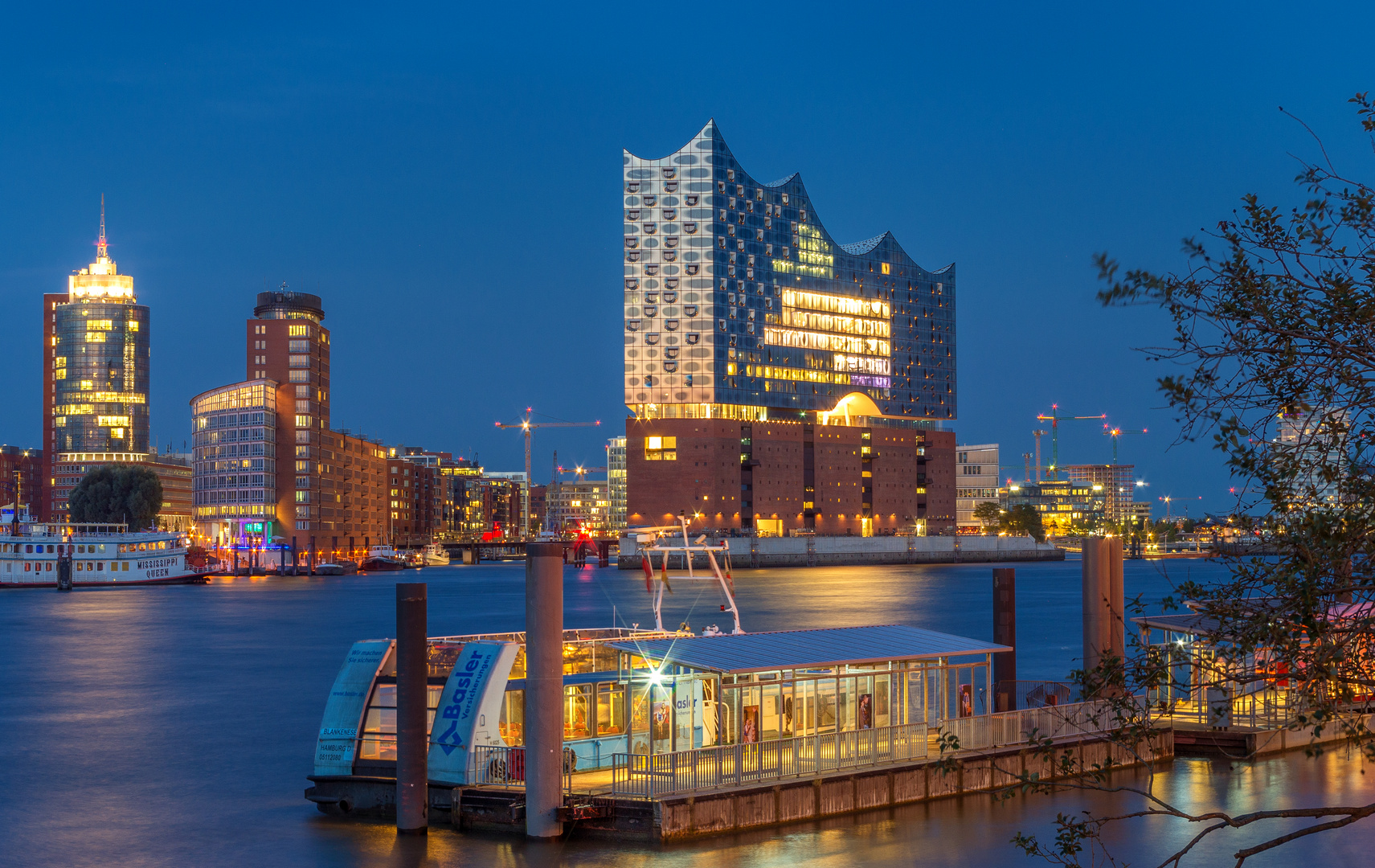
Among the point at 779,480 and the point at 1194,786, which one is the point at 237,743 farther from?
the point at 779,480

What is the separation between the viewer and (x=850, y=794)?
82.5 feet

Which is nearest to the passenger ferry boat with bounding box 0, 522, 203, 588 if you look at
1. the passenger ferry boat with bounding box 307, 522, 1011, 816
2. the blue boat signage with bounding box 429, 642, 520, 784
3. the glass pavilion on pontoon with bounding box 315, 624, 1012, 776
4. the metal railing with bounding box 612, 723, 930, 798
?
the passenger ferry boat with bounding box 307, 522, 1011, 816

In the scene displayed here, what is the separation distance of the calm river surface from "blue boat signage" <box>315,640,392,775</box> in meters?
1.23

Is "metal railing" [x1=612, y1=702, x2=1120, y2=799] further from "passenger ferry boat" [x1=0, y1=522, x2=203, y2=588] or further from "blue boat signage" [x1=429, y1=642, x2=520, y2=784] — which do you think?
"passenger ferry boat" [x1=0, y1=522, x2=203, y2=588]

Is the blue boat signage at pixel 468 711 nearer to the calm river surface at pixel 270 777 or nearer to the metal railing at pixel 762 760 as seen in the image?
the calm river surface at pixel 270 777

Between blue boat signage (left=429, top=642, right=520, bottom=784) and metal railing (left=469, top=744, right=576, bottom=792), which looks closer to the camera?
metal railing (left=469, top=744, right=576, bottom=792)

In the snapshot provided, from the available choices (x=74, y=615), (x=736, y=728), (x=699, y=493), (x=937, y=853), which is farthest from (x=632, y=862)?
(x=699, y=493)

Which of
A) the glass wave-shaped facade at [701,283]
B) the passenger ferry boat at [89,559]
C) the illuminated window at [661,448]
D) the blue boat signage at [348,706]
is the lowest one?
the passenger ferry boat at [89,559]

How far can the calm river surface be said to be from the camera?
23906 millimetres

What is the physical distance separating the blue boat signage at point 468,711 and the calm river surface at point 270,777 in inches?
48.7

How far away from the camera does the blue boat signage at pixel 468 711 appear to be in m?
24.6

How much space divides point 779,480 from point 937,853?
170409 millimetres

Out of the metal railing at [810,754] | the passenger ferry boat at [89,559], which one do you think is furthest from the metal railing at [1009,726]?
the passenger ferry boat at [89,559]

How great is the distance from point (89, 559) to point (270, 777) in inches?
5206
